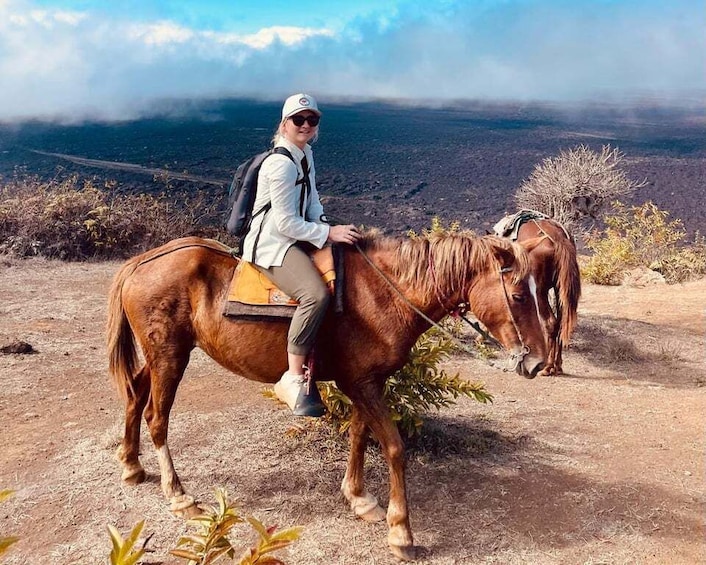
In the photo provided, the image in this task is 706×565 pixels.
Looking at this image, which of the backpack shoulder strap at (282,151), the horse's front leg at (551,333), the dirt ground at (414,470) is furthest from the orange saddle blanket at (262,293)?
the horse's front leg at (551,333)

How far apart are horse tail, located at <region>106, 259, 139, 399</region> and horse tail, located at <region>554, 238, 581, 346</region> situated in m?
4.48

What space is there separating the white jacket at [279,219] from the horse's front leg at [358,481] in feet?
3.49

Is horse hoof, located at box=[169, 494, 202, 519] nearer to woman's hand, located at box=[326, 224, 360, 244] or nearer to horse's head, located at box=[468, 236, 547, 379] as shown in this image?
woman's hand, located at box=[326, 224, 360, 244]

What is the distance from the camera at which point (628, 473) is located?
159 inches

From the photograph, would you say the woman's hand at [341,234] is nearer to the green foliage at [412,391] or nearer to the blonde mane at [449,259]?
the blonde mane at [449,259]

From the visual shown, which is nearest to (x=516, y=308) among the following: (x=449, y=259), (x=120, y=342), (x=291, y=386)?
(x=449, y=259)

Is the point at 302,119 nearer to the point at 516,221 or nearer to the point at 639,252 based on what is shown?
the point at 516,221

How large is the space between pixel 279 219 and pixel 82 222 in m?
9.02

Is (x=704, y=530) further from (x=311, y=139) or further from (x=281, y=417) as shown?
(x=311, y=139)

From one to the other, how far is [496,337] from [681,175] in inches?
839

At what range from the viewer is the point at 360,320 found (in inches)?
122

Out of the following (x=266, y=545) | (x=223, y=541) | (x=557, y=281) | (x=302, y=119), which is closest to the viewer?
(x=266, y=545)

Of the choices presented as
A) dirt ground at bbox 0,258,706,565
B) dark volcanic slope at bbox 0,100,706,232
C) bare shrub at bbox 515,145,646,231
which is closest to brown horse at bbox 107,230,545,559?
dirt ground at bbox 0,258,706,565

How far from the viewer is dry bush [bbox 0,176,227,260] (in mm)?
10484
